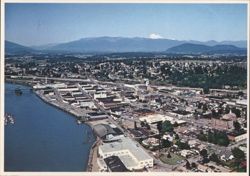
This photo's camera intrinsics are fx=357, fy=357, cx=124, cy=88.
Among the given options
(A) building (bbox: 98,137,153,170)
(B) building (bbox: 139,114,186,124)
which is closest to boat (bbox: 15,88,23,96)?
(A) building (bbox: 98,137,153,170)

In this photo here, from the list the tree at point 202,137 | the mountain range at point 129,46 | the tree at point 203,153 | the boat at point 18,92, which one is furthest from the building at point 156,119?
the boat at point 18,92

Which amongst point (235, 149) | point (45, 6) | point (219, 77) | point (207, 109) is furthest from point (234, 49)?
point (45, 6)

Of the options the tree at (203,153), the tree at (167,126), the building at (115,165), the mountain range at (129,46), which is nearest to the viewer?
the building at (115,165)

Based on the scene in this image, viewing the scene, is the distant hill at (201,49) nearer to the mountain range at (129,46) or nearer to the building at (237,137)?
the mountain range at (129,46)

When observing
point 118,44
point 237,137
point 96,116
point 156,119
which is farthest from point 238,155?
point 118,44

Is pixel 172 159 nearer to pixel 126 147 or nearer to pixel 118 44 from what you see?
pixel 126 147

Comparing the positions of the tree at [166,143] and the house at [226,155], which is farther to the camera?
the tree at [166,143]
